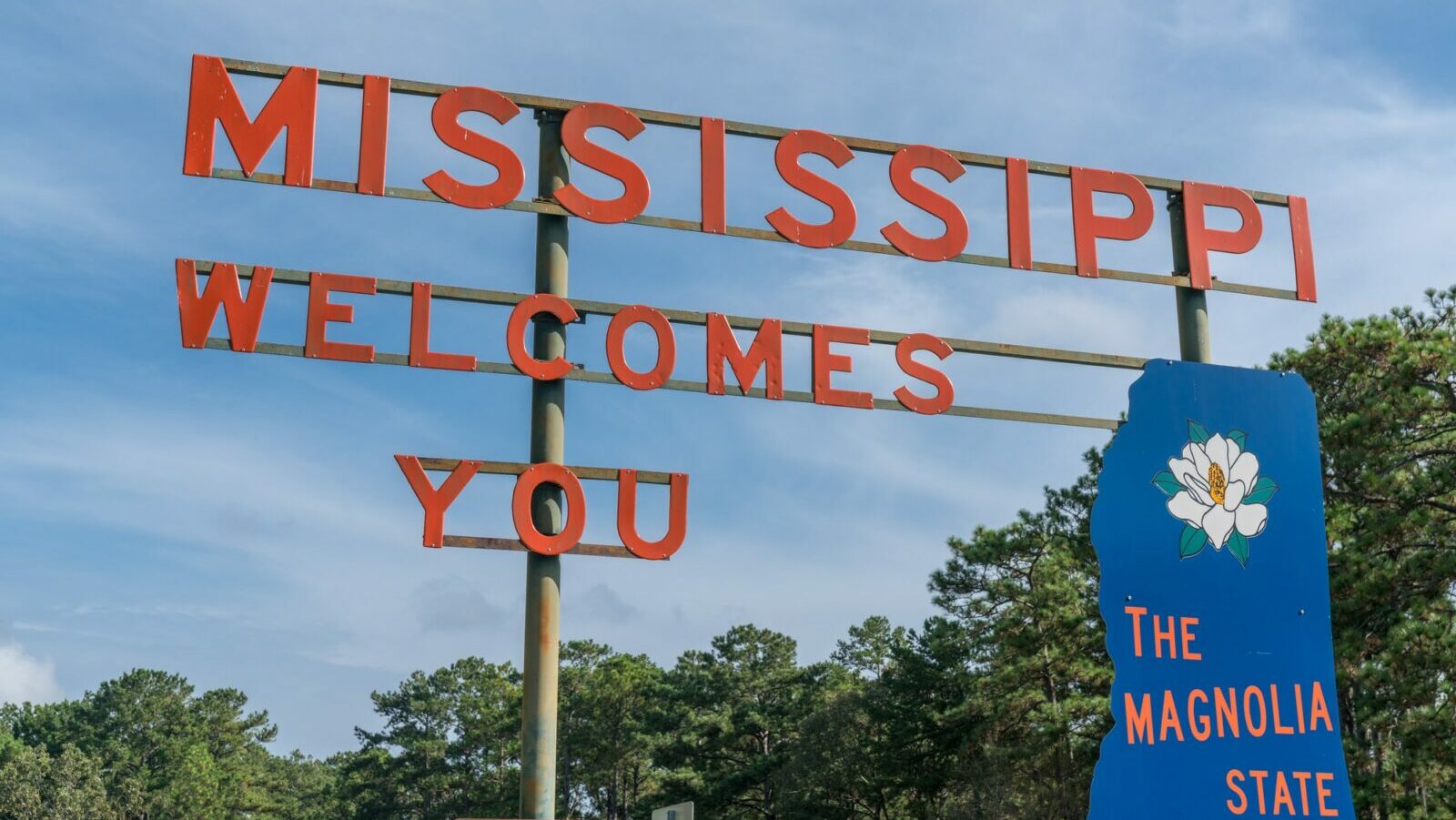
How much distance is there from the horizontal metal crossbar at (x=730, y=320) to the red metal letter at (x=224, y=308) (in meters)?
0.10

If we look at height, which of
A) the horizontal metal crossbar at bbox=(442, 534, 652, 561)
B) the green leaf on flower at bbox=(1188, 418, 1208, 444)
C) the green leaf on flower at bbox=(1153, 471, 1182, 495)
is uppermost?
the green leaf on flower at bbox=(1188, 418, 1208, 444)

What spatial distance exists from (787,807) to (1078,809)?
58.8 feet

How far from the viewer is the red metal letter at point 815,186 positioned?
10.3m

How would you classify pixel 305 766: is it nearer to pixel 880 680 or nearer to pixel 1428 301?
pixel 880 680

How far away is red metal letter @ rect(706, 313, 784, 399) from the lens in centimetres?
965

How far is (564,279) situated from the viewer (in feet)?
31.3

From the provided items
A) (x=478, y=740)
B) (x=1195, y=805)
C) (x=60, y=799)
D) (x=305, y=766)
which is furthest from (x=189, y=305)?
(x=305, y=766)

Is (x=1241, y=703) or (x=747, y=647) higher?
(x=747, y=647)

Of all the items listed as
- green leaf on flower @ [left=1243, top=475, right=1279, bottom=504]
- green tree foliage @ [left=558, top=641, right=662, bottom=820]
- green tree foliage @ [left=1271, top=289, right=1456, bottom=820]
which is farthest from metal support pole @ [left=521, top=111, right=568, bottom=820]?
green tree foliage @ [left=558, top=641, right=662, bottom=820]

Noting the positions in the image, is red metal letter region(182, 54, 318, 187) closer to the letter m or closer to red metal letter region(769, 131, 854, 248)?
red metal letter region(769, 131, 854, 248)

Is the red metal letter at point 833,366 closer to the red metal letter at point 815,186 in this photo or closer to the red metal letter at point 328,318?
the red metal letter at point 815,186

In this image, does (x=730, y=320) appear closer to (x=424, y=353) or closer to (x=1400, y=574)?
(x=424, y=353)

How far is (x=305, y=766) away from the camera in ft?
439

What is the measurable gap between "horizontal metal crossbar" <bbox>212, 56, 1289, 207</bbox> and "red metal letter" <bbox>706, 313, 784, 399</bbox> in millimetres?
1424
